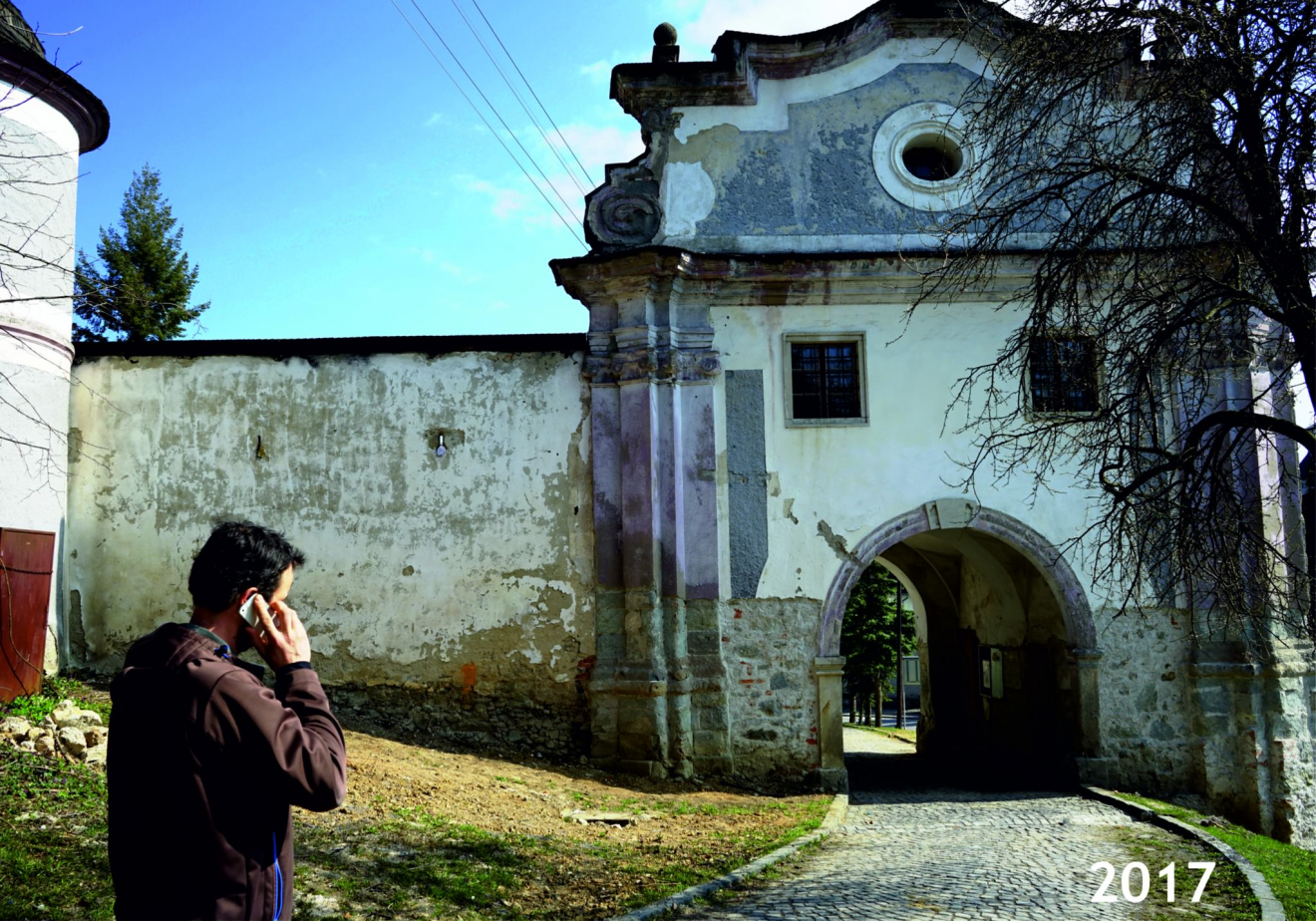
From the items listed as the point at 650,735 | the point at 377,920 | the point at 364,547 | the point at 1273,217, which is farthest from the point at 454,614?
the point at 1273,217

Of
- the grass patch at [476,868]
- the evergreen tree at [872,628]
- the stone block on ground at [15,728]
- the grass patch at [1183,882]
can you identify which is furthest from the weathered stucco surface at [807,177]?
the evergreen tree at [872,628]

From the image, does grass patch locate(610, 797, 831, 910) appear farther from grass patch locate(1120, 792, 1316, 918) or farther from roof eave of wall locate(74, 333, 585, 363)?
roof eave of wall locate(74, 333, 585, 363)

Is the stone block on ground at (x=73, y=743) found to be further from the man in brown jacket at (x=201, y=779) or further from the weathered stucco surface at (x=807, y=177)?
the weathered stucco surface at (x=807, y=177)

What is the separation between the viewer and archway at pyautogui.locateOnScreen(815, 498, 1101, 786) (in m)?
11.8

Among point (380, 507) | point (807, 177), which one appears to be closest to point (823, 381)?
point (807, 177)

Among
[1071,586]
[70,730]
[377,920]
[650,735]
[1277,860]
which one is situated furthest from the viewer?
[1071,586]

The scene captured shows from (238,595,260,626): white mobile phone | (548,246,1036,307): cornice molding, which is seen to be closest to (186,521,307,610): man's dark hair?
(238,595,260,626): white mobile phone

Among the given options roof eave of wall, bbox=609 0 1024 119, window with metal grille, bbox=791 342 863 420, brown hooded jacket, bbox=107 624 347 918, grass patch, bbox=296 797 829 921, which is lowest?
grass patch, bbox=296 797 829 921

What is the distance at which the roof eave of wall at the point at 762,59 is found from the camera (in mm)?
12336

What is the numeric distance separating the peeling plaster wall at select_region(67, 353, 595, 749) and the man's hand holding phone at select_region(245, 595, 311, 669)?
8959mm

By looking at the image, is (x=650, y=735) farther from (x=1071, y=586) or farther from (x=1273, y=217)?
(x=1273, y=217)

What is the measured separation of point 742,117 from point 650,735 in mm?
7262

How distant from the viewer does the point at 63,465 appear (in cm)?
1169

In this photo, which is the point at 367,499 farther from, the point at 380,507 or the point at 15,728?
the point at 15,728
